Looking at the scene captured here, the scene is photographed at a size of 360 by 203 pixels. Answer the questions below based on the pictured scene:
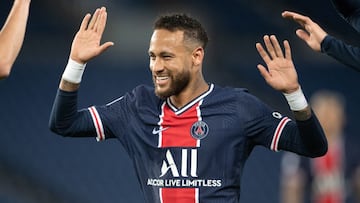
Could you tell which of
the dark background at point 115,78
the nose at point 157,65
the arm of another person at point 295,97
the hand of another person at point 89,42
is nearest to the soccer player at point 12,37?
the hand of another person at point 89,42

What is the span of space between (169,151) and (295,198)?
9.62 feet

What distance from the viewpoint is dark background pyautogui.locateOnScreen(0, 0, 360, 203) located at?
346 inches

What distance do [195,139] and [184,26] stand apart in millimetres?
556

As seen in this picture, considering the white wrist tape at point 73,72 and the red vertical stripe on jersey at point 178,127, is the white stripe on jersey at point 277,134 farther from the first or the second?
the white wrist tape at point 73,72

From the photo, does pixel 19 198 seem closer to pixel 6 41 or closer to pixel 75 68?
pixel 75 68

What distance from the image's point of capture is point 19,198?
848cm

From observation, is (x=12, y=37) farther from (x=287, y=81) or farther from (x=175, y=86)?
(x=287, y=81)

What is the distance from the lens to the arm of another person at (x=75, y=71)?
3.94 metres

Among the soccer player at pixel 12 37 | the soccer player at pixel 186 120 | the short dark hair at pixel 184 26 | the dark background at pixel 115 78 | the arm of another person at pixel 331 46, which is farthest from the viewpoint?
the dark background at pixel 115 78

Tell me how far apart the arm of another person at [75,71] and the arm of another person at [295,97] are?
76 centimetres

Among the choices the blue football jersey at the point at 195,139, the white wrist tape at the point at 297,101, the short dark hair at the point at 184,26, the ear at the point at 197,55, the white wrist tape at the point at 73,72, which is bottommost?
the blue football jersey at the point at 195,139

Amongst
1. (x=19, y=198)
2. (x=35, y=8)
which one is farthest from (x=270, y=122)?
(x=35, y=8)

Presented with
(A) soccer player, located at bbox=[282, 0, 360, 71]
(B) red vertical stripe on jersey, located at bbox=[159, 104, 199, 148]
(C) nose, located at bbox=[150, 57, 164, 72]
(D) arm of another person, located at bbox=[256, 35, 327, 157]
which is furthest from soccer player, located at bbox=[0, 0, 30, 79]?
(A) soccer player, located at bbox=[282, 0, 360, 71]

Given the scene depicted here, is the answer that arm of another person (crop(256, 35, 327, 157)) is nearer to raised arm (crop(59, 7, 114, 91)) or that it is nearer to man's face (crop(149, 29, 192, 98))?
man's face (crop(149, 29, 192, 98))
